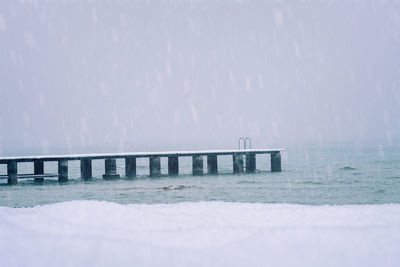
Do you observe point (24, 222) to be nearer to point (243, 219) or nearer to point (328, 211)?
point (243, 219)

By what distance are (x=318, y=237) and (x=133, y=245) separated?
1366 millimetres

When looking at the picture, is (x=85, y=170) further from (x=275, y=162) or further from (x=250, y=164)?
(x=275, y=162)

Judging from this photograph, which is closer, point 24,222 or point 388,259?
point 388,259

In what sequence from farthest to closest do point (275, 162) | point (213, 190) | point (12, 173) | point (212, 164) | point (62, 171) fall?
point (275, 162) < point (212, 164) < point (62, 171) < point (12, 173) < point (213, 190)

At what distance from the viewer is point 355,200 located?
20453mm

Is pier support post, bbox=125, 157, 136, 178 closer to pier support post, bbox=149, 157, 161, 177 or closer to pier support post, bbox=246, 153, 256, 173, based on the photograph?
pier support post, bbox=149, 157, 161, 177

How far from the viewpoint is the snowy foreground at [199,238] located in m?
3.11

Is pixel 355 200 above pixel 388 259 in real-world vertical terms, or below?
below

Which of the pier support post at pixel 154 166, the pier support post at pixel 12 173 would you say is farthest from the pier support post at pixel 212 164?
A: the pier support post at pixel 12 173

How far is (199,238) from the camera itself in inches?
134

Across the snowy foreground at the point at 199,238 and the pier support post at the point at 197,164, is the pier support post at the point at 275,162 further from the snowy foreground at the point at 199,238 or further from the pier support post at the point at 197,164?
the snowy foreground at the point at 199,238

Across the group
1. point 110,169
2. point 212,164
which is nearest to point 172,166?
point 212,164

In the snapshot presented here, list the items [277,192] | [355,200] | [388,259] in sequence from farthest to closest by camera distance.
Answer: [277,192] < [355,200] < [388,259]

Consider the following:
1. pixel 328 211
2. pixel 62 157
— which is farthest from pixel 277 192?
pixel 328 211
